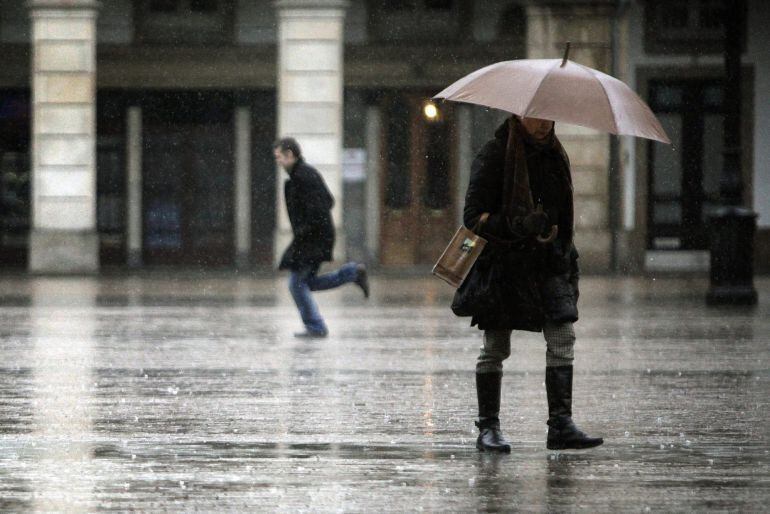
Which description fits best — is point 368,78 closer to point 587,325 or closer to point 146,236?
point 146,236

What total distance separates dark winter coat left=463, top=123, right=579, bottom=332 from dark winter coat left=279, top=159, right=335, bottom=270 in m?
6.62

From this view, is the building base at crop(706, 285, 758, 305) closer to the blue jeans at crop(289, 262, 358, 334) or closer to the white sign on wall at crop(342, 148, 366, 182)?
the blue jeans at crop(289, 262, 358, 334)

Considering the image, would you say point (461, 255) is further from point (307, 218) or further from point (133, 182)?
point (133, 182)

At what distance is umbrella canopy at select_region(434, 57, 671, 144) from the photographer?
7207 mm

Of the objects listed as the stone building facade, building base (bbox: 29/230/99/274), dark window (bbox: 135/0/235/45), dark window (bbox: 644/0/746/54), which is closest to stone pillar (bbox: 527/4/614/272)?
the stone building facade

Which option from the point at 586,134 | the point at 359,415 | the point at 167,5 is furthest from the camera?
the point at 167,5

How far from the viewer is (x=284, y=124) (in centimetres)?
2603

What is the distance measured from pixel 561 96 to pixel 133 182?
74.2 feet

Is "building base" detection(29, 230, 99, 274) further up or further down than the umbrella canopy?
further down

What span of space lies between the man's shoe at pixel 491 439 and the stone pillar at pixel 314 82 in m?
18.3

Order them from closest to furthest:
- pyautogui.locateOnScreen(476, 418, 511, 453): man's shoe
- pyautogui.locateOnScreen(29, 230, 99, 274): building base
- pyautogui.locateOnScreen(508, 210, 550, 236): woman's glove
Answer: pyautogui.locateOnScreen(508, 210, 550, 236): woman's glove, pyautogui.locateOnScreen(476, 418, 511, 453): man's shoe, pyautogui.locateOnScreen(29, 230, 99, 274): building base

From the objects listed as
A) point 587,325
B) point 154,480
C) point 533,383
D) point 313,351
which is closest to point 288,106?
point 587,325

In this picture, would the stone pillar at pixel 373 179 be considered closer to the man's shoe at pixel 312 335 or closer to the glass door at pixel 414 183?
the glass door at pixel 414 183

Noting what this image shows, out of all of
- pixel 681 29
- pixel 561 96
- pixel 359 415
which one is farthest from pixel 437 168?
pixel 561 96
